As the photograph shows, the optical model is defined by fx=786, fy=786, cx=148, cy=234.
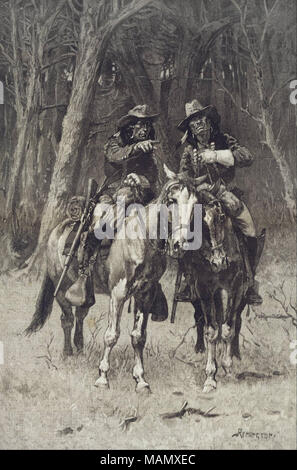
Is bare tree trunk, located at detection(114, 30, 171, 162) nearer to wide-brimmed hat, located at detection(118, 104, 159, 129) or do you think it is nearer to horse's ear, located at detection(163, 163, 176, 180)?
wide-brimmed hat, located at detection(118, 104, 159, 129)

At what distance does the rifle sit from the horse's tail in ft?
0.26

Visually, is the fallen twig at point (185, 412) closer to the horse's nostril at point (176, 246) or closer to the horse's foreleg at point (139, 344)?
the horse's foreleg at point (139, 344)

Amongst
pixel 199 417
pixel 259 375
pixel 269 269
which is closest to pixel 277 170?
pixel 269 269

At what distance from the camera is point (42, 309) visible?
27.3ft

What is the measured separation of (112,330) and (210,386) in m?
1.15

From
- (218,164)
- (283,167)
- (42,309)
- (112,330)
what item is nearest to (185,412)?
(112,330)

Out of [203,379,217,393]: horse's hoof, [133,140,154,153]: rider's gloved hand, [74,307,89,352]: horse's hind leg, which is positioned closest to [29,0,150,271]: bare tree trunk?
[133,140,154,153]: rider's gloved hand

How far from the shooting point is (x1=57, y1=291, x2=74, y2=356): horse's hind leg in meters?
8.23

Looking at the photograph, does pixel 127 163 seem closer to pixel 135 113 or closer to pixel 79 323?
pixel 135 113

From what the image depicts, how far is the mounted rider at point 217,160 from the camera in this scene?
804 centimetres

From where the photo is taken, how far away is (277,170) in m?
8.05

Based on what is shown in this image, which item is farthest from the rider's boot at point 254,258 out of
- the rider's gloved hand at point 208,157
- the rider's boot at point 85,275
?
the rider's boot at point 85,275

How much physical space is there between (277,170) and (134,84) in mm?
1763

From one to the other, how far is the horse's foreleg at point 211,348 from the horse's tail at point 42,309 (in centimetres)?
169
